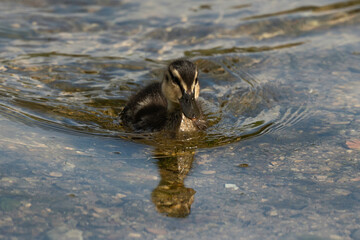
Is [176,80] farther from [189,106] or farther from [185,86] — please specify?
[189,106]

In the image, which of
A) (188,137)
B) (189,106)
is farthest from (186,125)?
(189,106)

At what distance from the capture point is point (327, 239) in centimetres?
372

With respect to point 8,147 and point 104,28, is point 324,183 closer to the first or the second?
point 8,147

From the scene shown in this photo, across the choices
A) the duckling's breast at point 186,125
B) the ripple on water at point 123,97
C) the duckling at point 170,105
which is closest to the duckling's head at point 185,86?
the duckling at point 170,105

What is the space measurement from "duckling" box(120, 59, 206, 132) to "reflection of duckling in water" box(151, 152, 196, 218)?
0.54 meters

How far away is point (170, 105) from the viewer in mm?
6168

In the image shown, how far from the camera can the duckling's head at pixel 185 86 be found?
5.55m

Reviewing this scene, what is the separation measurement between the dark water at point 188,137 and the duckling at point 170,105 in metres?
0.21

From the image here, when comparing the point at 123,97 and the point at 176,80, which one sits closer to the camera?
the point at 176,80

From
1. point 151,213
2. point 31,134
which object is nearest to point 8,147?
point 31,134

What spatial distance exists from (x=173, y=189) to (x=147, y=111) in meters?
2.08

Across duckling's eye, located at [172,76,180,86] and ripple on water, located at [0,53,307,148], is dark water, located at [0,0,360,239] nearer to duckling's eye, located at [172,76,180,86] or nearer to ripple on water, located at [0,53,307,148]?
ripple on water, located at [0,53,307,148]

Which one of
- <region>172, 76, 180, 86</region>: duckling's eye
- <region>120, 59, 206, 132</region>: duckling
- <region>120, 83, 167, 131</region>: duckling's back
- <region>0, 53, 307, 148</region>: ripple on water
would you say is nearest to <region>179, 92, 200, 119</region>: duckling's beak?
<region>120, 59, 206, 132</region>: duckling

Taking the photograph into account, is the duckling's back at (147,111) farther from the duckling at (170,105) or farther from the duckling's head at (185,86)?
the duckling's head at (185,86)
